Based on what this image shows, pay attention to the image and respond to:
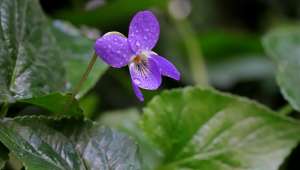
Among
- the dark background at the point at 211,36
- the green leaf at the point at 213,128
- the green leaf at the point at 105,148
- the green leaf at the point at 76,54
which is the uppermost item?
A: the green leaf at the point at 76,54

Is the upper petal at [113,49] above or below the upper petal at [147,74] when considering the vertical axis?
above

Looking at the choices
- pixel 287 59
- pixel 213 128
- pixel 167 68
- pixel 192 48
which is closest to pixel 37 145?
pixel 167 68

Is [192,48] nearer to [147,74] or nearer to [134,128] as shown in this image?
[134,128]

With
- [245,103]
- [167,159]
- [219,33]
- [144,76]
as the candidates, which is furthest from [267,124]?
[219,33]

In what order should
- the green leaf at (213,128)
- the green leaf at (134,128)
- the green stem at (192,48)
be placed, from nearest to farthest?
the green leaf at (213,128) < the green leaf at (134,128) < the green stem at (192,48)

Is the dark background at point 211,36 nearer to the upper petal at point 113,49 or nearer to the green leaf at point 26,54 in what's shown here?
the green leaf at point 26,54

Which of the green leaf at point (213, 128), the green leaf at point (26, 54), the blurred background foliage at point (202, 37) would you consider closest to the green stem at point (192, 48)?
the blurred background foliage at point (202, 37)

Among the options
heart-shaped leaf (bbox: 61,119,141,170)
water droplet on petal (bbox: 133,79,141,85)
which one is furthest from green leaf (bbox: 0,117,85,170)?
water droplet on petal (bbox: 133,79,141,85)
